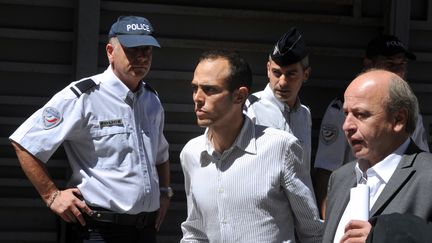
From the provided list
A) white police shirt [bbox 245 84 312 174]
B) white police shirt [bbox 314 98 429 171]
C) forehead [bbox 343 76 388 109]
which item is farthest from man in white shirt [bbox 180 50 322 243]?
white police shirt [bbox 314 98 429 171]

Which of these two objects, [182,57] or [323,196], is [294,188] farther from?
[182,57]

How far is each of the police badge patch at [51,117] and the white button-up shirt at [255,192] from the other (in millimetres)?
1165

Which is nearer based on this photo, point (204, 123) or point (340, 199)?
point (340, 199)

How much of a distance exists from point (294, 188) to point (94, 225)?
1.51 meters

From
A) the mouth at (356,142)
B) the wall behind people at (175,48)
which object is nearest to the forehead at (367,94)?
the mouth at (356,142)

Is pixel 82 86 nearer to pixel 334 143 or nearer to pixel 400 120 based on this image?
pixel 334 143

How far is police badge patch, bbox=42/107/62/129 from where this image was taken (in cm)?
511

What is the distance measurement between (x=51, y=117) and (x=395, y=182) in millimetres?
2517

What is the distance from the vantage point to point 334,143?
621 centimetres

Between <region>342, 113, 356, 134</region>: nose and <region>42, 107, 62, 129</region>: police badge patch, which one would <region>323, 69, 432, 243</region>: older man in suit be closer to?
<region>342, 113, 356, 134</region>: nose

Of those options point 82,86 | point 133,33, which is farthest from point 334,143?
point 82,86

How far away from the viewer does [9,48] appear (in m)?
6.58

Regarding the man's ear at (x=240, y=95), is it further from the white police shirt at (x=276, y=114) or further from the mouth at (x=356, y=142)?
the white police shirt at (x=276, y=114)

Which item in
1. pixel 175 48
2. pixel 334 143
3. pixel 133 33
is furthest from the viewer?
pixel 175 48
